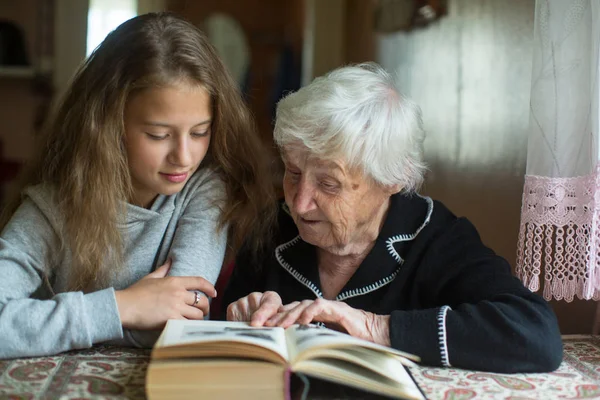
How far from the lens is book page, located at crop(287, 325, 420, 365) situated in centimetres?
102

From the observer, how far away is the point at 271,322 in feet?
4.01

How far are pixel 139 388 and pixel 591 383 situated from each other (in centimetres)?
71

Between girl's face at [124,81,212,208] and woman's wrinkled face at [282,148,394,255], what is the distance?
0.19m

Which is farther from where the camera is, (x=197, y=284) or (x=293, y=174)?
(x=293, y=174)

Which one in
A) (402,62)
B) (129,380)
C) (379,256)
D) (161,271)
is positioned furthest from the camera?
(402,62)

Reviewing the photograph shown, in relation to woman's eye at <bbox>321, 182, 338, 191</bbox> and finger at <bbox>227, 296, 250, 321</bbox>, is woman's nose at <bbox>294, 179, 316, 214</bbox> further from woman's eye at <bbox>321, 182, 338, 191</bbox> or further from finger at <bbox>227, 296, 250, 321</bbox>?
finger at <bbox>227, 296, 250, 321</bbox>

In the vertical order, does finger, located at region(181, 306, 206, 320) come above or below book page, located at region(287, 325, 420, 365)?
below

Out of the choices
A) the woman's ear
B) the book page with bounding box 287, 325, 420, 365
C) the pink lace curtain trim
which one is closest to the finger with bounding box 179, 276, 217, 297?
the book page with bounding box 287, 325, 420, 365

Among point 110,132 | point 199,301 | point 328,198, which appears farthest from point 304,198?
point 110,132

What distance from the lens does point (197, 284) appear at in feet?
4.33

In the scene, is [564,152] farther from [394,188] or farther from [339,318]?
[339,318]

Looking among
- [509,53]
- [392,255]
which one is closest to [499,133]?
[509,53]

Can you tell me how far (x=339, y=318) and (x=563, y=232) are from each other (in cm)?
52

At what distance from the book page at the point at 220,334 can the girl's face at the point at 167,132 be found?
326 mm
